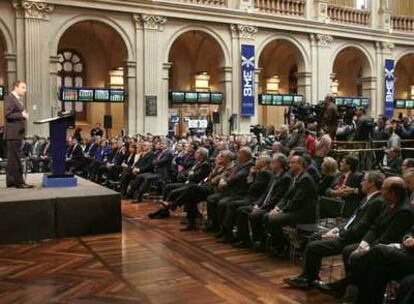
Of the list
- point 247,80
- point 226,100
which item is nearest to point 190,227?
point 226,100

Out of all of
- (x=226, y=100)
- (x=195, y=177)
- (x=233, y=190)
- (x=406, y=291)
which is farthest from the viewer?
(x=226, y=100)

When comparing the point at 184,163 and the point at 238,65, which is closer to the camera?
the point at 184,163

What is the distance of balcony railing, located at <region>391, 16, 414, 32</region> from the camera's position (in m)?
23.2

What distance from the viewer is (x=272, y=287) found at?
5008 mm

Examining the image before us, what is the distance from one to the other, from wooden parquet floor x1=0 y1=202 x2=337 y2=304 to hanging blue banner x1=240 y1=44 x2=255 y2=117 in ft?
38.6

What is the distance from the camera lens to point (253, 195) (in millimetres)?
7020

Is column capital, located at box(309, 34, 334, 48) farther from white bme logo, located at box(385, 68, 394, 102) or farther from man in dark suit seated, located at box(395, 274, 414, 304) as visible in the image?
man in dark suit seated, located at box(395, 274, 414, 304)

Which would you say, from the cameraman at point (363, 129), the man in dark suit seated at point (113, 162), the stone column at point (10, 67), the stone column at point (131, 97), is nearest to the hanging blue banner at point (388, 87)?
the stone column at point (131, 97)

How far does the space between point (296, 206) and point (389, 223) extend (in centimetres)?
159

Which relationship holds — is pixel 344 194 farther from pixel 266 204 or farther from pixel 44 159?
pixel 44 159

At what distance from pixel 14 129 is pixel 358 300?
5.24 m

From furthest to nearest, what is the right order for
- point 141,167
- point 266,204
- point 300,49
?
1. point 300,49
2. point 141,167
3. point 266,204

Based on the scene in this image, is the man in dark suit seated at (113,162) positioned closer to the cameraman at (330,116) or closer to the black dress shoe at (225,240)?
the cameraman at (330,116)

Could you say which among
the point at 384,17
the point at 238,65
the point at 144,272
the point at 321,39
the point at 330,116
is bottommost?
the point at 144,272
